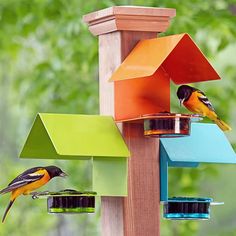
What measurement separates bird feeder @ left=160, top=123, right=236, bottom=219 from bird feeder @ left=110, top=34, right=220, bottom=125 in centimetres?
17

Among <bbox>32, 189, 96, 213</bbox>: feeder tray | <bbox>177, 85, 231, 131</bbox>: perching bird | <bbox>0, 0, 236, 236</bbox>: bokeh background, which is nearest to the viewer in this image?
<bbox>32, 189, 96, 213</bbox>: feeder tray

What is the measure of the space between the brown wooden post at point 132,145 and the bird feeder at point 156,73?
5 cm

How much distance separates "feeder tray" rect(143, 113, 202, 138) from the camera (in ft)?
11.9

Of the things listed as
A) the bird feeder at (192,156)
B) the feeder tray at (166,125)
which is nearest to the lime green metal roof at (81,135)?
the feeder tray at (166,125)

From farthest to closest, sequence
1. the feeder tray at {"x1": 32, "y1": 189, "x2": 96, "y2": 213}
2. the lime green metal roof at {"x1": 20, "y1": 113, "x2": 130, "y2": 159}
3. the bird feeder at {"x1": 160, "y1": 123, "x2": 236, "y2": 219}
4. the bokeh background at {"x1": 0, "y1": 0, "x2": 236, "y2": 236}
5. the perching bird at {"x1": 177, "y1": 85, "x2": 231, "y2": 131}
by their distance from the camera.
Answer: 1. the bokeh background at {"x1": 0, "y1": 0, "x2": 236, "y2": 236}
2. the perching bird at {"x1": 177, "y1": 85, "x2": 231, "y2": 131}
3. the bird feeder at {"x1": 160, "y1": 123, "x2": 236, "y2": 219}
4. the feeder tray at {"x1": 32, "y1": 189, "x2": 96, "y2": 213}
5. the lime green metal roof at {"x1": 20, "y1": 113, "x2": 130, "y2": 159}

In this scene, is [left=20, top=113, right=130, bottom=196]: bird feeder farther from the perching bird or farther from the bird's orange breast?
the perching bird

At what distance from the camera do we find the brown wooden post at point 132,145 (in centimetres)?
367

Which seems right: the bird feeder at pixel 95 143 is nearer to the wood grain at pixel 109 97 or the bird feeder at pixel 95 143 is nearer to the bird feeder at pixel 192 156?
the wood grain at pixel 109 97

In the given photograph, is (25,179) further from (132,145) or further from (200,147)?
(200,147)

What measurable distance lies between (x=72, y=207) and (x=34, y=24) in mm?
3853

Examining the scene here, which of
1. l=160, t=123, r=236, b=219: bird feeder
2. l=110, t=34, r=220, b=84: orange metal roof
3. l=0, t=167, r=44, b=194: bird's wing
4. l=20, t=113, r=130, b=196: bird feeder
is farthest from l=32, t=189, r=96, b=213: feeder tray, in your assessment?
l=110, t=34, r=220, b=84: orange metal roof

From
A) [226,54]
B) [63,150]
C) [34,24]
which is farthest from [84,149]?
[226,54]

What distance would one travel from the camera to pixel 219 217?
12477mm

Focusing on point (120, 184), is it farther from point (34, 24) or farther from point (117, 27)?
point (34, 24)
